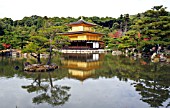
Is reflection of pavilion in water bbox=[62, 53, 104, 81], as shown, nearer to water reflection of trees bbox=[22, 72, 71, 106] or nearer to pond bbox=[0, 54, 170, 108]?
pond bbox=[0, 54, 170, 108]

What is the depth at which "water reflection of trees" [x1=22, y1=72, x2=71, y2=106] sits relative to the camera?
24.2 feet

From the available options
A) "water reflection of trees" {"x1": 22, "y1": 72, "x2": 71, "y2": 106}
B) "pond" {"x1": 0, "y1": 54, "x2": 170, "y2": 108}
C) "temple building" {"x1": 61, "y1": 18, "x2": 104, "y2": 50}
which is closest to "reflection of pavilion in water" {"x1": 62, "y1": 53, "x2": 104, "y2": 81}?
"pond" {"x1": 0, "y1": 54, "x2": 170, "y2": 108}

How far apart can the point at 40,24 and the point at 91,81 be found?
171ft

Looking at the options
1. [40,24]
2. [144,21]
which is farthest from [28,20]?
[144,21]

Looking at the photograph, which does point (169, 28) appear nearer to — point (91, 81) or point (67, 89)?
point (91, 81)

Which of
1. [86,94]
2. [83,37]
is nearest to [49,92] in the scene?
[86,94]

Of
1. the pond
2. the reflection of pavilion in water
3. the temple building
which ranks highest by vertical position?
the temple building

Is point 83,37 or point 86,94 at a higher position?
point 83,37

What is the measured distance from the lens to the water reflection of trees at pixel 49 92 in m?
7.38

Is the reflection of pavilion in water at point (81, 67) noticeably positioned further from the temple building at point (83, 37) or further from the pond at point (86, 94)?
the temple building at point (83, 37)

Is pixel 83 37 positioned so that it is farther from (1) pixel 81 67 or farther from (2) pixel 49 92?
(2) pixel 49 92

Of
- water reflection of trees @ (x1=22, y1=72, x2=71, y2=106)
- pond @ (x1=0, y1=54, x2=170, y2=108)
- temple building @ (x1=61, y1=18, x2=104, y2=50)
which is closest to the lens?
pond @ (x1=0, y1=54, x2=170, y2=108)

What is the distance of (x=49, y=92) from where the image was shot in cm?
867

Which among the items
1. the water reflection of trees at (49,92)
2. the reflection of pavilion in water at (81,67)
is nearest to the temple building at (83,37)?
the reflection of pavilion in water at (81,67)
